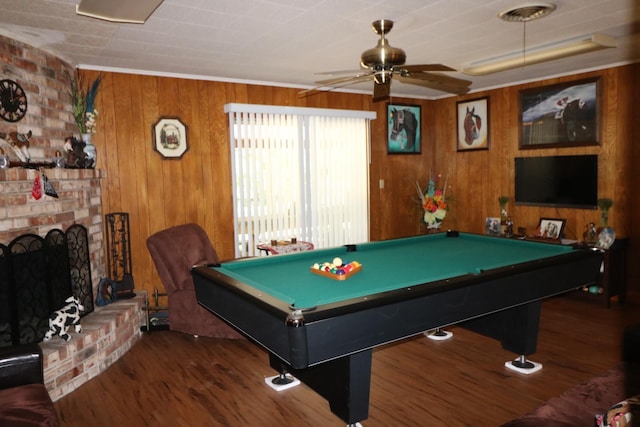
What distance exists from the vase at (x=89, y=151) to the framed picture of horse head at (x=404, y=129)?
13.0 feet

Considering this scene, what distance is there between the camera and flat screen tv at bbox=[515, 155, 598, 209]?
17.2 feet

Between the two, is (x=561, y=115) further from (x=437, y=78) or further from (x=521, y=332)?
(x=521, y=332)

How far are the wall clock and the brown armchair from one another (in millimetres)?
1385

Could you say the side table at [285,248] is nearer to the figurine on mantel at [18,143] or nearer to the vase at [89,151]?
the vase at [89,151]

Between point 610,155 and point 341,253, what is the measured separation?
141 inches

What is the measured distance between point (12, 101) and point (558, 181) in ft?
18.2

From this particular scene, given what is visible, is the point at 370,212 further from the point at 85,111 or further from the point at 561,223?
the point at 85,111

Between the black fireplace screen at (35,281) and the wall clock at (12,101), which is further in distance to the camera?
the wall clock at (12,101)

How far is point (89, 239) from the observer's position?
4.23 meters

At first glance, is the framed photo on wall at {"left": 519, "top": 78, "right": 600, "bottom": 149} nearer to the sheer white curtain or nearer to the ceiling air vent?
the sheer white curtain

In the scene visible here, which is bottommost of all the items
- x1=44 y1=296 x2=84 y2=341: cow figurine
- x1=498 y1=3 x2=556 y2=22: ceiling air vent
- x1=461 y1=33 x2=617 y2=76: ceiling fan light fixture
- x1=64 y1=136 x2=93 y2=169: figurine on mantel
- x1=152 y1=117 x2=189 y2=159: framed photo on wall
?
x1=44 y1=296 x2=84 y2=341: cow figurine

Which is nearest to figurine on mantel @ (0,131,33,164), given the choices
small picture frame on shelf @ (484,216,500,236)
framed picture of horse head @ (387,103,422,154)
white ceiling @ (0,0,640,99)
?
white ceiling @ (0,0,640,99)

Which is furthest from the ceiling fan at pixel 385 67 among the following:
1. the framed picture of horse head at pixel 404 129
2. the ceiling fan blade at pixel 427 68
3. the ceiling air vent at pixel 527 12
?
the framed picture of horse head at pixel 404 129

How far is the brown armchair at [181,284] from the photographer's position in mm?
3986
